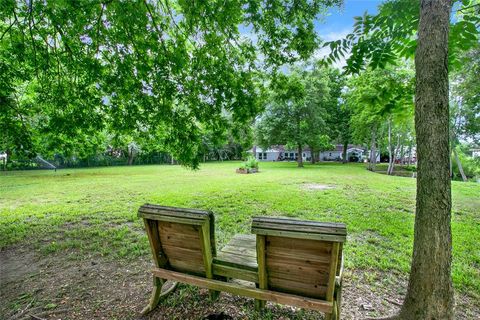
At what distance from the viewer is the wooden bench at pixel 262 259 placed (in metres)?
1.66

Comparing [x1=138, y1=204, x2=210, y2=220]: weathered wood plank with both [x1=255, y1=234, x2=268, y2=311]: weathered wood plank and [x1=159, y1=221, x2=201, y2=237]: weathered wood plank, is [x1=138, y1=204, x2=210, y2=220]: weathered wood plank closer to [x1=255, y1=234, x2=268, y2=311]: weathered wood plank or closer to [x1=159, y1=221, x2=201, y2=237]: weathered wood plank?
[x1=159, y1=221, x2=201, y2=237]: weathered wood plank

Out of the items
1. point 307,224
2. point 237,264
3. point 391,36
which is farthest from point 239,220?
point 391,36

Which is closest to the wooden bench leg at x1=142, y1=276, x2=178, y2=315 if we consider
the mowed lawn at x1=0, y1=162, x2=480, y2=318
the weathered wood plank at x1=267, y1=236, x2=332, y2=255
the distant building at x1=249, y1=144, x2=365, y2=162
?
the weathered wood plank at x1=267, y1=236, x2=332, y2=255

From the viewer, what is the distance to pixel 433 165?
1.75 m

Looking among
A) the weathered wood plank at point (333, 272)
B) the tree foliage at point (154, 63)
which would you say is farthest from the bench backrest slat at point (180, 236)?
the tree foliage at point (154, 63)

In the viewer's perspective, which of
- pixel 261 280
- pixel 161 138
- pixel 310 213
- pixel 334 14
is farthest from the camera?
pixel 310 213

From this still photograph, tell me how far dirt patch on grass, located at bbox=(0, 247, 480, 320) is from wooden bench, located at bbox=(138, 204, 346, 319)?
241 millimetres

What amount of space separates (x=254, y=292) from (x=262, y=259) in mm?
383

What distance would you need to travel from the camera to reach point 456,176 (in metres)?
25.4

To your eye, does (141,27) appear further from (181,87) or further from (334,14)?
(334,14)

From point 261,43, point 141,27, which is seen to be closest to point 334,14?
point 261,43

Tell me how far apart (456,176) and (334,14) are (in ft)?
101

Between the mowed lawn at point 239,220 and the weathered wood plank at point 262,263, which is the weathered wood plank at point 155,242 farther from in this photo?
the mowed lawn at point 239,220

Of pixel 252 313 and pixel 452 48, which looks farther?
pixel 252 313
